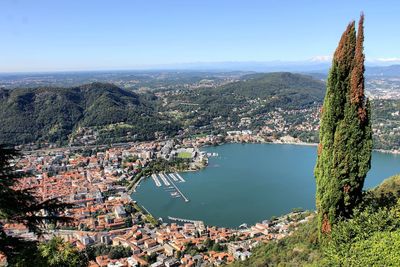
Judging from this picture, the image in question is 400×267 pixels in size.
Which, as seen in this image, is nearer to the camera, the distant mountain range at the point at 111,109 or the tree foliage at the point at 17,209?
the tree foliage at the point at 17,209

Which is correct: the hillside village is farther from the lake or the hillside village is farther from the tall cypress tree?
the tall cypress tree

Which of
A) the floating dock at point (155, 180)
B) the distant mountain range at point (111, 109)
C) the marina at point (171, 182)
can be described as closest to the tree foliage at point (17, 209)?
the marina at point (171, 182)

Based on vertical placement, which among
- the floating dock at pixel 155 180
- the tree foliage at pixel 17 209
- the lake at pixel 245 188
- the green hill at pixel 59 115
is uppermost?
the tree foliage at pixel 17 209

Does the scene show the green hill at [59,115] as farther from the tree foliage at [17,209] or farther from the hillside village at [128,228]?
the tree foliage at [17,209]

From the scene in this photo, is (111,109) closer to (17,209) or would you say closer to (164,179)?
(164,179)

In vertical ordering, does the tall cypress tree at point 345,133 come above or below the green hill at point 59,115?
above

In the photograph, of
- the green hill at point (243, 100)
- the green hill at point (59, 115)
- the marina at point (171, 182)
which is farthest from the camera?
the green hill at point (243, 100)

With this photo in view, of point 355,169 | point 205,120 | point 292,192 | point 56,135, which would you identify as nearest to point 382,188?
point 355,169
